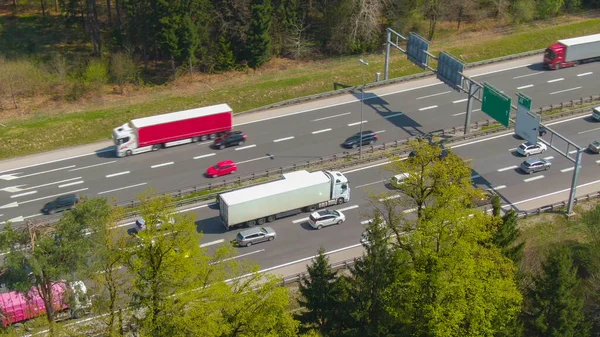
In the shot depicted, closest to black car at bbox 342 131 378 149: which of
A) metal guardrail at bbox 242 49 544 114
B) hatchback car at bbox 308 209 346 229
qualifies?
metal guardrail at bbox 242 49 544 114

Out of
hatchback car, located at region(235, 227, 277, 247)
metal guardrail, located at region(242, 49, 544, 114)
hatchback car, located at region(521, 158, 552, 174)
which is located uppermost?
metal guardrail, located at region(242, 49, 544, 114)

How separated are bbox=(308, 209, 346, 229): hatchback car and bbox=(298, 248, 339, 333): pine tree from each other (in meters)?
13.6

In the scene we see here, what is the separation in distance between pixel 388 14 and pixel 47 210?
51.5 metres

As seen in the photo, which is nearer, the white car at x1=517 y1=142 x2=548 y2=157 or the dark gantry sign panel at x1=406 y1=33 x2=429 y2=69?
the white car at x1=517 y1=142 x2=548 y2=157

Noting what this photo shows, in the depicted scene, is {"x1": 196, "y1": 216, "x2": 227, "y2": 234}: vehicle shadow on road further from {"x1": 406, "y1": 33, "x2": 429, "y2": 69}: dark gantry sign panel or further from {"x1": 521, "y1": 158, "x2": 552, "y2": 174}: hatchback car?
{"x1": 406, "y1": 33, "x2": 429, "y2": 69}: dark gantry sign panel

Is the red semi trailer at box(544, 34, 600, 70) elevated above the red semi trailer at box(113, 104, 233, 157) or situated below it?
above

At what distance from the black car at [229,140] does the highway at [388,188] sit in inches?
388

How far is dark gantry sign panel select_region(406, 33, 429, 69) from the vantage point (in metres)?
74.8

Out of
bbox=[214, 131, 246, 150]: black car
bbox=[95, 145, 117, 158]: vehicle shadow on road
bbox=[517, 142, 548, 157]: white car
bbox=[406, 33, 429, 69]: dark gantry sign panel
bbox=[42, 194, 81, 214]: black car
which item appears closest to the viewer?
bbox=[42, 194, 81, 214]: black car

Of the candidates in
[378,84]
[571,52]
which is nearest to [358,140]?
[378,84]

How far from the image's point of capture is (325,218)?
57.5 m

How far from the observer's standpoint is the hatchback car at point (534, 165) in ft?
210

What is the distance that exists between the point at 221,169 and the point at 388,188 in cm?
1445

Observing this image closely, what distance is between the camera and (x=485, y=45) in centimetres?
8938
